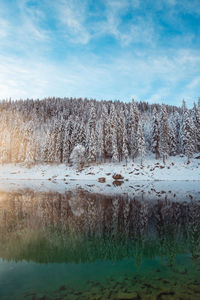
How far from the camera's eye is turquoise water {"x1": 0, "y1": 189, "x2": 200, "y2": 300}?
5855 mm

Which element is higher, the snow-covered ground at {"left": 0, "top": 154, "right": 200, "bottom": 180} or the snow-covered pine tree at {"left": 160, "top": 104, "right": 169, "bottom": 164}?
the snow-covered pine tree at {"left": 160, "top": 104, "right": 169, "bottom": 164}

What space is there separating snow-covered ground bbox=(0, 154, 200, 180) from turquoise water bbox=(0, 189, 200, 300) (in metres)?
33.9

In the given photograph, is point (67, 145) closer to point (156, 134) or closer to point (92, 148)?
point (92, 148)

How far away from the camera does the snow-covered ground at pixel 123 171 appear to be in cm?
4694

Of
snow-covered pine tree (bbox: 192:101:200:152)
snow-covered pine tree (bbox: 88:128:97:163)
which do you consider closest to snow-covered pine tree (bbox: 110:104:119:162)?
snow-covered pine tree (bbox: 88:128:97:163)

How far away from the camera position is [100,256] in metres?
8.29

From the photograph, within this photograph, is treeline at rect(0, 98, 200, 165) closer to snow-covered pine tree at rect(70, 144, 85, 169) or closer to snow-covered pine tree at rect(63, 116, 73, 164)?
snow-covered pine tree at rect(63, 116, 73, 164)

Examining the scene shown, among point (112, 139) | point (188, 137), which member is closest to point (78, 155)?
point (112, 139)

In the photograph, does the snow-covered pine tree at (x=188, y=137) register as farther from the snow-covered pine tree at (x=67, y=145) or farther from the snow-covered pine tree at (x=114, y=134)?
the snow-covered pine tree at (x=67, y=145)

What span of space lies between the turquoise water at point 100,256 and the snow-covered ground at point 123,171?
111 feet

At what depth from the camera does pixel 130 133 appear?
6031 centimetres

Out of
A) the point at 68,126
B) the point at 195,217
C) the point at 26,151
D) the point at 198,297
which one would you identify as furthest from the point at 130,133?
the point at 198,297

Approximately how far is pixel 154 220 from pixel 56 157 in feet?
189

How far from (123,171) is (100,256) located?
42375 millimetres
